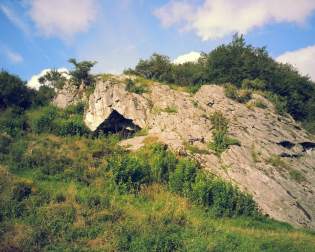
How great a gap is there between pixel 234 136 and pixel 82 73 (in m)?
14.7

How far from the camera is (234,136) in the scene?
20.5 metres

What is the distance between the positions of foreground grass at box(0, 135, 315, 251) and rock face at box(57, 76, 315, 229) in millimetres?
2370

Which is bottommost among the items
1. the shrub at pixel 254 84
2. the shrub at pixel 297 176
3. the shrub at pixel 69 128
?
the shrub at pixel 297 176

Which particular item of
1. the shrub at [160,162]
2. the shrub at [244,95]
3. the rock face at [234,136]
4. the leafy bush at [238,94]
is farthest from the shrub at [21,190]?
the shrub at [244,95]

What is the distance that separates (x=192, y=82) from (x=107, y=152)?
1199 cm

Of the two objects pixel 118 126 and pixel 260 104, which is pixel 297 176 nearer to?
pixel 260 104

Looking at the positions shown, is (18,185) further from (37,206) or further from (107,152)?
(107,152)

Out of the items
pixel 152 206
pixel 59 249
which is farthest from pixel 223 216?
pixel 59 249

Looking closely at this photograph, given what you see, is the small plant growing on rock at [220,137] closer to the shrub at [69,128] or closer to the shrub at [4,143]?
the shrub at [69,128]

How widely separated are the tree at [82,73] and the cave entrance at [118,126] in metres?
6.38

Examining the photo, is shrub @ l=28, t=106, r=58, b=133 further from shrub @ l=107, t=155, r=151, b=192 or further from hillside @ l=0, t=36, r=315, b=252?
shrub @ l=107, t=155, r=151, b=192

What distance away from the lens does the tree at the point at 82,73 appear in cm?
2855

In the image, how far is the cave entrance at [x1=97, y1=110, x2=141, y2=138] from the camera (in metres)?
23.3

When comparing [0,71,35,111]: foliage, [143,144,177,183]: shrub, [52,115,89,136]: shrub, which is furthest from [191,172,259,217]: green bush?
[0,71,35,111]: foliage
